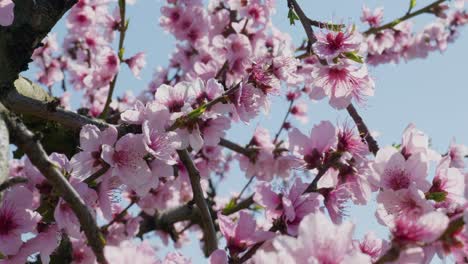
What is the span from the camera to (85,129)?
1.75 m

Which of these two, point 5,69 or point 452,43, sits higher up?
point 452,43

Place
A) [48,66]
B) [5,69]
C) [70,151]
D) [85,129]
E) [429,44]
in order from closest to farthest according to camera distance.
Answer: [85,129] → [5,69] → [70,151] → [48,66] → [429,44]

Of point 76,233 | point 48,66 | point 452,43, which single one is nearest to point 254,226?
point 76,233

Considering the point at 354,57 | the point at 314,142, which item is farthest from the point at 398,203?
the point at 354,57

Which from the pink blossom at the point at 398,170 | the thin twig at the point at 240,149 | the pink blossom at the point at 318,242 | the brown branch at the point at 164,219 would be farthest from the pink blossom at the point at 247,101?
the brown branch at the point at 164,219

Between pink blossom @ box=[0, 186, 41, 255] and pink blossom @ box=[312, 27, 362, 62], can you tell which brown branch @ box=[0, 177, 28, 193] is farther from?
pink blossom @ box=[312, 27, 362, 62]

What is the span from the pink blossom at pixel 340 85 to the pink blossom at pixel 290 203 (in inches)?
20.9

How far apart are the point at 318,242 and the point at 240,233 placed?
567mm

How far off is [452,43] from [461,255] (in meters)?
6.66

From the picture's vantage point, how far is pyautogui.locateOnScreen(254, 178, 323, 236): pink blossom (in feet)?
5.47

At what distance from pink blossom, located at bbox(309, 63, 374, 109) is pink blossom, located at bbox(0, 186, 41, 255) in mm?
1286

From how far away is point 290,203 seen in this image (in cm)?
166

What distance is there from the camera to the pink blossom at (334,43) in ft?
6.76

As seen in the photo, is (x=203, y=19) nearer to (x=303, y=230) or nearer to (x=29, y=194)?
(x=29, y=194)
